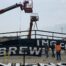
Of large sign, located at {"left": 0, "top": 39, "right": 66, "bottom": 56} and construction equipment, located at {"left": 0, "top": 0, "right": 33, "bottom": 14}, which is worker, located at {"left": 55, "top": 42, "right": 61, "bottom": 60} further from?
construction equipment, located at {"left": 0, "top": 0, "right": 33, "bottom": 14}


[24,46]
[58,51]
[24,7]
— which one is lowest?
[58,51]

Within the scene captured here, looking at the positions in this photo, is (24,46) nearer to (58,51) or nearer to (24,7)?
(58,51)

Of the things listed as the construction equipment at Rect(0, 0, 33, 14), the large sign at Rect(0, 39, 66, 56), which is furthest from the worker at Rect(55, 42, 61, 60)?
the construction equipment at Rect(0, 0, 33, 14)

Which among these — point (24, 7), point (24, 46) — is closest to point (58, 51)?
point (24, 46)

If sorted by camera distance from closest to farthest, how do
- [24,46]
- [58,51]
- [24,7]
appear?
[58,51], [24,46], [24,7]

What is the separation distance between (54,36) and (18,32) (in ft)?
10.5

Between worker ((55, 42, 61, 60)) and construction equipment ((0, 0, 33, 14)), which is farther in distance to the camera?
construction equipment ((0, 0, 33, 14))

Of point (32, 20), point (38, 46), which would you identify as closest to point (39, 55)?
point (38, 46)

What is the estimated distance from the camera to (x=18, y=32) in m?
32.2

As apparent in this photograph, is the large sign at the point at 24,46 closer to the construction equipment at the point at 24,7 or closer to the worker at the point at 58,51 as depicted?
the worker at the point at 58,51

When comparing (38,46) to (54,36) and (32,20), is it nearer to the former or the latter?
(54,36)

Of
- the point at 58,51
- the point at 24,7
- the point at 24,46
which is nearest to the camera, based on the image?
the point at 58,51

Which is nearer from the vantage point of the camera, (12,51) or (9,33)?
(12,51)

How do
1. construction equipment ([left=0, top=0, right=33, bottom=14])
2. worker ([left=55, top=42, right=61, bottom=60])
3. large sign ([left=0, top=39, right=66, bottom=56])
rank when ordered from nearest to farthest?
worker ([left=55, top=42, right=61, bottom=60]) < large sign ([left=0, top=39, right=66, bottom=56]) < construction equipment ([left=0, top=0, right=33, bottom=14])
